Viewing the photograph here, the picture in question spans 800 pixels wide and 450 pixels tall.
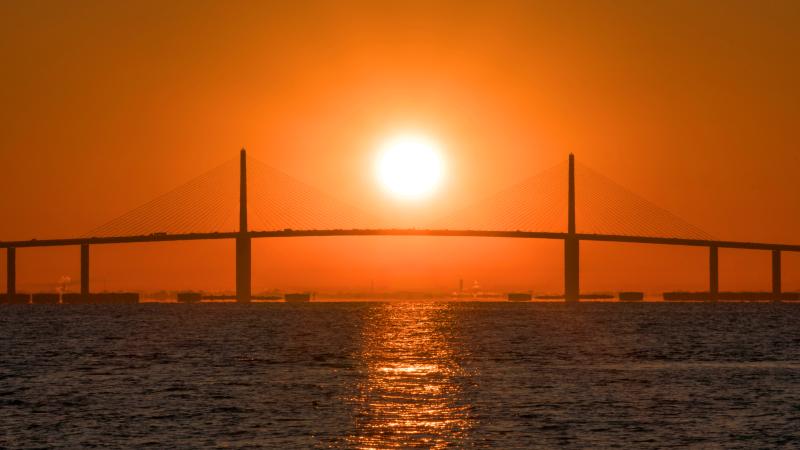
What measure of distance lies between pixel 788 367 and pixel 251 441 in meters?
33.8

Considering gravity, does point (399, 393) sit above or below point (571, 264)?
below

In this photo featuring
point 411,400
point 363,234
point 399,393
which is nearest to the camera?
point 411,400

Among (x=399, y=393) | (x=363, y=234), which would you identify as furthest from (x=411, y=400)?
(x=363, y=234)

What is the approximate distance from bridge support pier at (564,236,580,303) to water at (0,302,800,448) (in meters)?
75.4

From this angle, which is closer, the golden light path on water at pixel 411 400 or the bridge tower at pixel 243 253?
the golden light path on water at pixel 411 400

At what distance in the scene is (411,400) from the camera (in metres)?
42.4

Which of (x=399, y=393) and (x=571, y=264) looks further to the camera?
(x=571, y=264)

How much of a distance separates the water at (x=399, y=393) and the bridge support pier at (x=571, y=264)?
75423 mm

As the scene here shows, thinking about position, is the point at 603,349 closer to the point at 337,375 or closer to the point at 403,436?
the point at 337,375

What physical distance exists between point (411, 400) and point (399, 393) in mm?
2662

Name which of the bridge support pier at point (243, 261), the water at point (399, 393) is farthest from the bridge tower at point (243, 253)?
the water at point (399, 393)

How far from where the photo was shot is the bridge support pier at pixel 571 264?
159625 mm

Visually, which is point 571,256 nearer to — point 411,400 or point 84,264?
point 84,264

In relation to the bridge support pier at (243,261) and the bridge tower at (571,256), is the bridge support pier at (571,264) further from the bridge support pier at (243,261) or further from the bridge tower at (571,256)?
the bridge support pier at (243,261)
